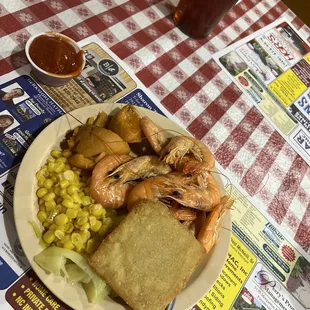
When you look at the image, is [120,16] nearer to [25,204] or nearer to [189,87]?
[189,87]

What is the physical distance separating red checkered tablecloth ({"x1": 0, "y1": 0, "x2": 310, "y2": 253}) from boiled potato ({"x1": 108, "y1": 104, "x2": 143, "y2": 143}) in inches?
12.9

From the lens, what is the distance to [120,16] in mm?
1543

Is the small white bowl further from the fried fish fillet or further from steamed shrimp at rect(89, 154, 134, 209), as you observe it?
the fried fish fillet

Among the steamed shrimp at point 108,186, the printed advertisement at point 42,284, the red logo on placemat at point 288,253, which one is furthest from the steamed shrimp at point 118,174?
the red logo on placemat at point 288,253

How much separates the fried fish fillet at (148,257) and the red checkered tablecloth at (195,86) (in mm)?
531

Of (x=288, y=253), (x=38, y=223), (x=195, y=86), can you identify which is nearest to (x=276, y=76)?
(x=195, y=86)

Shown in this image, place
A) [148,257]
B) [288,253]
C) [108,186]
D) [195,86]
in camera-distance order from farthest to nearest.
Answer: [195,86], [288,253], [108,186], [148,257]

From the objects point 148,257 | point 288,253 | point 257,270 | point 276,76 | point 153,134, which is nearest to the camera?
point 148,257

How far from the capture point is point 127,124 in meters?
1.13

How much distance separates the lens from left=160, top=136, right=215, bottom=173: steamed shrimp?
1126mm

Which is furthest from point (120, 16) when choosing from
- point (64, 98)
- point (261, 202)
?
point (261, 202)

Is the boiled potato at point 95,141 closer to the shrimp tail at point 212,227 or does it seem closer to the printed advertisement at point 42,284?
the printed advertisement at point 42,284

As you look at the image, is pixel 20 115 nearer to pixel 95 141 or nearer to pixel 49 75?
pixel 49 75

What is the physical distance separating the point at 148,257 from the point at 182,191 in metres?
0.26
